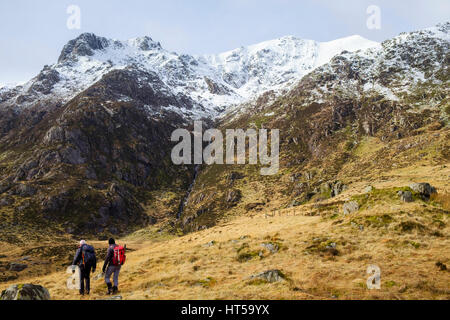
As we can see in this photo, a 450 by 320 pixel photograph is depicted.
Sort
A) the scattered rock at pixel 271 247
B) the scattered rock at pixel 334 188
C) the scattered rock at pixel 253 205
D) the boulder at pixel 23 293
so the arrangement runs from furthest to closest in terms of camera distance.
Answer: the scattered rock at pixel 253 205
the scattered rock at pixel 334 188
the scattered rock at pixel 271 247
the boulder at pixel 23 293

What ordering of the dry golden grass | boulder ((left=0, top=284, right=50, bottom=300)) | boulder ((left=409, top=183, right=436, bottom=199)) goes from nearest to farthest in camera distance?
boulder ((left=0, top=284, right=50, bottom=300)) < the dry golden grass < boulder ((left=409, top=183, right=436, bottom=199))

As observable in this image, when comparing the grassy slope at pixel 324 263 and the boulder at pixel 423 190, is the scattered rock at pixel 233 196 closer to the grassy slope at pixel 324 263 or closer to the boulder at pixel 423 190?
the grassy slope at pixel 324 263

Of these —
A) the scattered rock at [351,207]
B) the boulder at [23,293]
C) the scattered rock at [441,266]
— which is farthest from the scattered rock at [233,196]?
the boulder at [23,293]

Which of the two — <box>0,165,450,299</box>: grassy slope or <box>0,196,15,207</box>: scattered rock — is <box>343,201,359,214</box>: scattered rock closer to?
<box>0,165,450,299</box>: grassy slope

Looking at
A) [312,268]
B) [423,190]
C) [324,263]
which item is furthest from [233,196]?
[312,268]

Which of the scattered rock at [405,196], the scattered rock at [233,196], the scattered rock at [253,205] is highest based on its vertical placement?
the scattered rock at [405,196]

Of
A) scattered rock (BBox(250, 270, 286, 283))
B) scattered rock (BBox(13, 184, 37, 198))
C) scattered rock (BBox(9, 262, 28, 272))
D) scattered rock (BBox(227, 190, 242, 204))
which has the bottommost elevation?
scattered rock (BBox(9, 262, 28, 272))

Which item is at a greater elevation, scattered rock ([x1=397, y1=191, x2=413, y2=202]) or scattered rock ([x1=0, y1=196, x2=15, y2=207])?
scattered rock ([x1=397, y1=191, x2=413, y2=202])

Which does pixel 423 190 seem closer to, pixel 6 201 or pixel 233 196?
pixel 233 196

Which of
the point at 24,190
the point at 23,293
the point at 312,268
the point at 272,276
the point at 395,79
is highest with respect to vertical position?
the point at 395,79

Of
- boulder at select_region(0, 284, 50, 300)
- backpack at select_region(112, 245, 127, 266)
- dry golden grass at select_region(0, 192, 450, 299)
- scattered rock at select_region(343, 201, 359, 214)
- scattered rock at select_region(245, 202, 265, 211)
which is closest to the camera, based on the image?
boulder at select_region(0, 284, 50, 300)

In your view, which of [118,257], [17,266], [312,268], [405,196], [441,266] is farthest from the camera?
[17,266]

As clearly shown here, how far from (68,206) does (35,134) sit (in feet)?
256

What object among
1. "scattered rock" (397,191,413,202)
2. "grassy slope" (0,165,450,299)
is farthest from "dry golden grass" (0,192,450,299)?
"scattered rock" (397,191,413,202)
